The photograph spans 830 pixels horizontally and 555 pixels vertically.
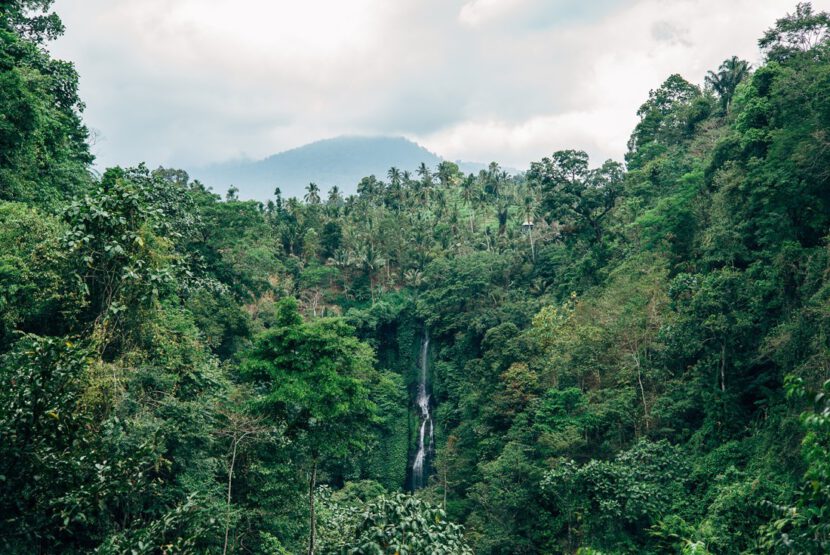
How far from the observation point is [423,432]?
115ft

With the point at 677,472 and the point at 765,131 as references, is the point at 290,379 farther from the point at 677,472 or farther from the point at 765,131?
the point at 765,131

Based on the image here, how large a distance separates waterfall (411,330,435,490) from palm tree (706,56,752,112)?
76.6ft

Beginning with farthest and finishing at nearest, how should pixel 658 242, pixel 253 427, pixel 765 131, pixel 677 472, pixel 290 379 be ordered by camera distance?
pixel 658 242, pixel 765 131, pixel 677 472, pixel 290 379, pixel 253 427

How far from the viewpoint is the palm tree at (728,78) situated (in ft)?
111

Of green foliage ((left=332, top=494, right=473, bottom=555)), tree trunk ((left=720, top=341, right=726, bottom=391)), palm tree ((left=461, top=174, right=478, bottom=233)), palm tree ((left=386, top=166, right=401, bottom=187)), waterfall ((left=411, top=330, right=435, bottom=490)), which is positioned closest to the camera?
green foliage ((left=332, top=494, right=473, bottom=555))

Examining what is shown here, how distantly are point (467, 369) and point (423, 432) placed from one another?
9.70 m

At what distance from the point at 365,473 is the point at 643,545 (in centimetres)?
2152

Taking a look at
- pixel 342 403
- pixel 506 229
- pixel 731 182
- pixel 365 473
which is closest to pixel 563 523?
A: pixel 342 403

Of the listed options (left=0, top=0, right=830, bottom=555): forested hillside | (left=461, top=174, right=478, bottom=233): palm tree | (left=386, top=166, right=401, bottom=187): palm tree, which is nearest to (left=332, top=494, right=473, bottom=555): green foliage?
(left=0, top=0, right=830, bottom=555): forested hillside

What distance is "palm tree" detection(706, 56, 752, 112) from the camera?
33.8 metres

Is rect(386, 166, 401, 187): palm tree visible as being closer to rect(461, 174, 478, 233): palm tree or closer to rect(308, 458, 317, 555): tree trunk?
rect(461, 174, 478, 233): palm tree

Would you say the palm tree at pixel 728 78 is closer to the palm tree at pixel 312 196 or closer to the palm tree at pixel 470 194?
the palm tree at pixel 470 194

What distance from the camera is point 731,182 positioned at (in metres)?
17.4

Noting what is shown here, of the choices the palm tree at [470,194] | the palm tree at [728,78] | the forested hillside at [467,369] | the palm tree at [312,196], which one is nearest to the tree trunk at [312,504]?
the forested hillside at [467,369]
